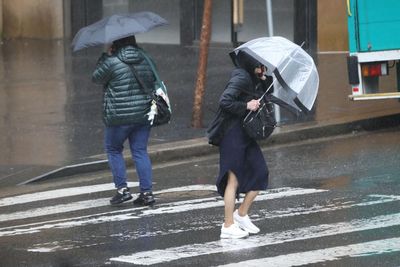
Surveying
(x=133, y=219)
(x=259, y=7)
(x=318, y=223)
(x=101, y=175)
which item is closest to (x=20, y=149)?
(x=101, y=175)

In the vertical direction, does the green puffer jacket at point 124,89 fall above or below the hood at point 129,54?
below

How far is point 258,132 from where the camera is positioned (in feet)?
28.4

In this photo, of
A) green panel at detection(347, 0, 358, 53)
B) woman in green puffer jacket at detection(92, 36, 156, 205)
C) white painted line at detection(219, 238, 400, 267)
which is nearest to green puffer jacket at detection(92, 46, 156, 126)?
woman in green puffer jacket at detection(92, 36, 156, 205)

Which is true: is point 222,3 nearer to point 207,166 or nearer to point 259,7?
point 259,7

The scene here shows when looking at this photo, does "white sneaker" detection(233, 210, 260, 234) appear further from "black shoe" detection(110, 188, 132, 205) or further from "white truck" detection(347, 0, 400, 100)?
"white truck" detection(347, 0, 400, 100)

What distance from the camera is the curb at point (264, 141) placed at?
497 inches

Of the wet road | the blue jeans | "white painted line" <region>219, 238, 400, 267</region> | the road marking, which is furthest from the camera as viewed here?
the blue jeans

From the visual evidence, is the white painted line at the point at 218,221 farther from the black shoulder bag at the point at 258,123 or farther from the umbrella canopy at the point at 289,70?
the umbrella canopy at the point at 289,70

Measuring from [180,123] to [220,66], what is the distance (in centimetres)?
566

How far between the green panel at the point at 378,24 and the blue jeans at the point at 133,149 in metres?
4.79

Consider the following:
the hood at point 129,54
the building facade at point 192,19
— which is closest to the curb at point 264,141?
the hood at point 129,54

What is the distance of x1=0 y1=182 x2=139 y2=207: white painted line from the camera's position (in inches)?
440

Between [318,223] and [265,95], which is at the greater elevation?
[265,95]

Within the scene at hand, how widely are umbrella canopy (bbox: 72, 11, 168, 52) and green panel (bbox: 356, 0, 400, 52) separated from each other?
452cm
